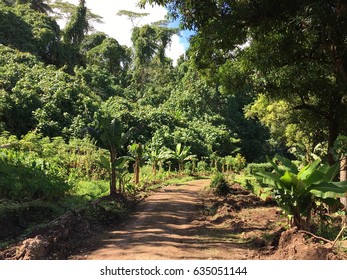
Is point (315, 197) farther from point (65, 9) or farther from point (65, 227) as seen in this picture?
point (65, 9)

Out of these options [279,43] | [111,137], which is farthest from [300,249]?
[111,137]

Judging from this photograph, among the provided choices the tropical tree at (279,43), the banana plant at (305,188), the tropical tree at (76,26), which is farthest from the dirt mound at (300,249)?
the tropical tree at (76,26)

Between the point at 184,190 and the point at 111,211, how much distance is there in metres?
6.36

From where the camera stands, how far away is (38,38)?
27.1 m

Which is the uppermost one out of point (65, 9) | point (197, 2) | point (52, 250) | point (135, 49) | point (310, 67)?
point (65, 9)

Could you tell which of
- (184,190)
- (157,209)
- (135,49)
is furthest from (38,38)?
(157,209)

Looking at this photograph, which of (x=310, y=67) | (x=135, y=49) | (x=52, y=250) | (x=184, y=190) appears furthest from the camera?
(x=135, y=49)

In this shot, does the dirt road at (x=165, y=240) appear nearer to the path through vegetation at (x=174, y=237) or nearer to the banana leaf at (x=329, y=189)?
the path through vegetation at (x=174, y=237)

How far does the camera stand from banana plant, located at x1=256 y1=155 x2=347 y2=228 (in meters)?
4.86

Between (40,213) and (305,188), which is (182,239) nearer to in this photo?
(305,188)

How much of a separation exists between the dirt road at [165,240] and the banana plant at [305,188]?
97 centimetres

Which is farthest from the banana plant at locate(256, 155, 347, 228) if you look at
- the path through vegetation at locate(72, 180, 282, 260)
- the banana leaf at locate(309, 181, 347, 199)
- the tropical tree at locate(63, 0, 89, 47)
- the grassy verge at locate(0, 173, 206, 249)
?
the tropical tree at locate(63, 0, 89, 47)

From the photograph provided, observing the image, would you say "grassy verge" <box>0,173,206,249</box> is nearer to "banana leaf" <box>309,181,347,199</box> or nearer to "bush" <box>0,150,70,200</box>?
"bush" <box>0,150,70,200</box>

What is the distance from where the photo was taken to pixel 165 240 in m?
5.88
